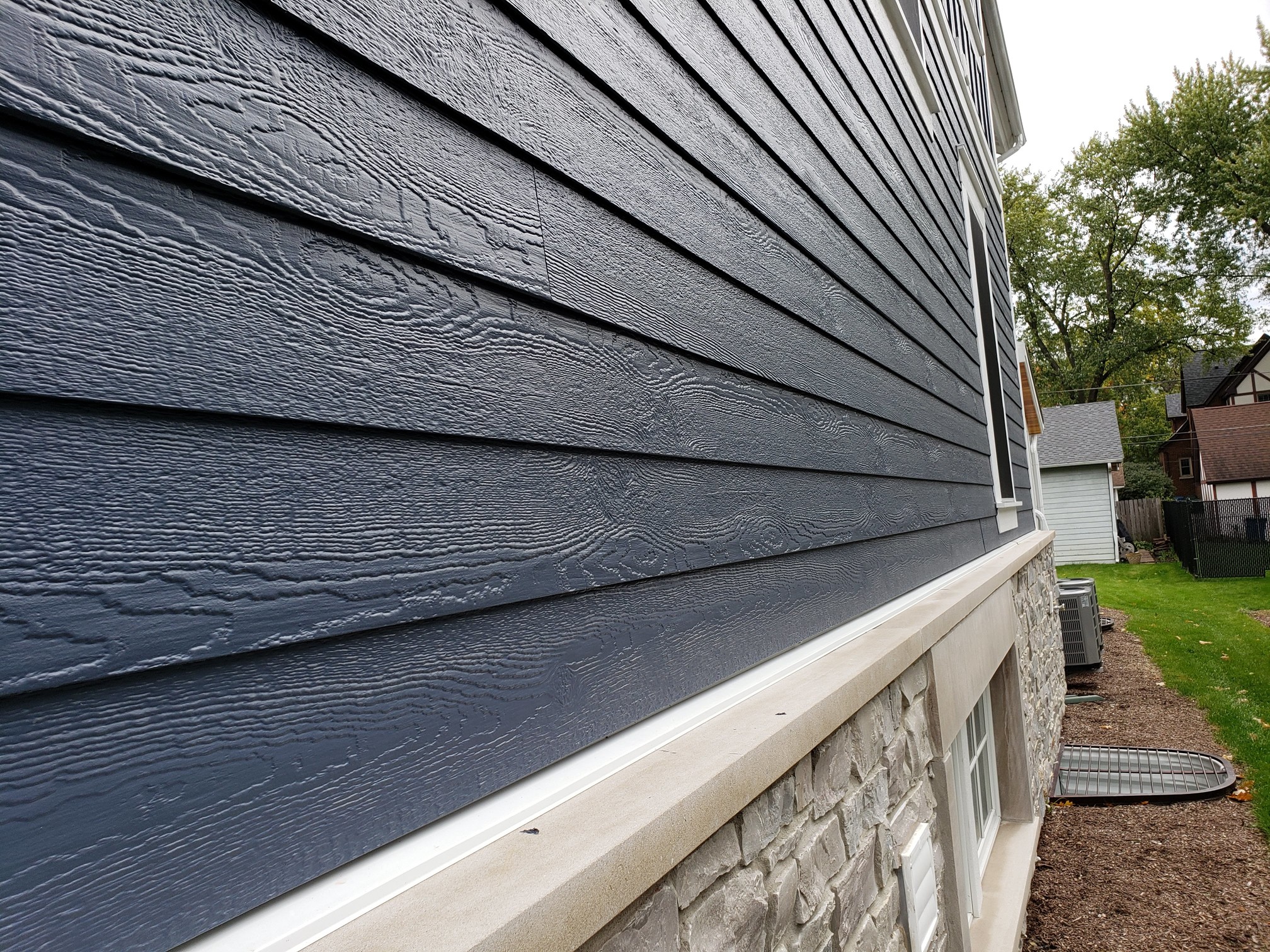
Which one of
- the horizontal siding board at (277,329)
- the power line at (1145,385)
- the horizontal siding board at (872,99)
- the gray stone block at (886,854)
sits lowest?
the gray stone block at (886,854)

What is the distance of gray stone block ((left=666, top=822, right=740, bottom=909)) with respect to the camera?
1289mm

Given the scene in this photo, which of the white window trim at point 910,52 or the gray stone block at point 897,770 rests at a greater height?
the white window trim at point 910,52

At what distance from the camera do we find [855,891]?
6.68 feet

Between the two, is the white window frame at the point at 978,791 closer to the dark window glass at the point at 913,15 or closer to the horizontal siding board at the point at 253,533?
the horizontal siding board at the point at 253,533

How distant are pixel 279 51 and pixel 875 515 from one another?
94.2 inches

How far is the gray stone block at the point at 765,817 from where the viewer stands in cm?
151

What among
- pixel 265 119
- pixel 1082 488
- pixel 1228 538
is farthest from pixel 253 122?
pixel 1082 488

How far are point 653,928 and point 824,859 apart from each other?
0.79 meters

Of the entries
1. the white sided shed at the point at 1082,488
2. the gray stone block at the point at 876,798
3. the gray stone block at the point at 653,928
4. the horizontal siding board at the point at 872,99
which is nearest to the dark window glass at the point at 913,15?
the horizontal siding board at the point at 872,99

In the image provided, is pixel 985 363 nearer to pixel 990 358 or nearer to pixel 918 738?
pixel 990 358

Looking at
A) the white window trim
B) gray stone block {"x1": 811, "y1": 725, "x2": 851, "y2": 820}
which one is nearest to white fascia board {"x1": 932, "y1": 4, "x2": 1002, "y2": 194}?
the white window trim

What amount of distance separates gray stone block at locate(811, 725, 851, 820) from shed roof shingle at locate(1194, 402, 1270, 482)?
31.6 m

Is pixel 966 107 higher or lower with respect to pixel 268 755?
higher

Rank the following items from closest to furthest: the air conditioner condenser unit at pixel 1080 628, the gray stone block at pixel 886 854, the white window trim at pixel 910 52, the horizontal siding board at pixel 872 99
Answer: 1. the gray stone block at pixel 886 854
2. the horizontal siding board at pixel 872 99
3. the white window trim at pixel 910 52
4. the air conditioner condenser unit at pixel 1080 628
